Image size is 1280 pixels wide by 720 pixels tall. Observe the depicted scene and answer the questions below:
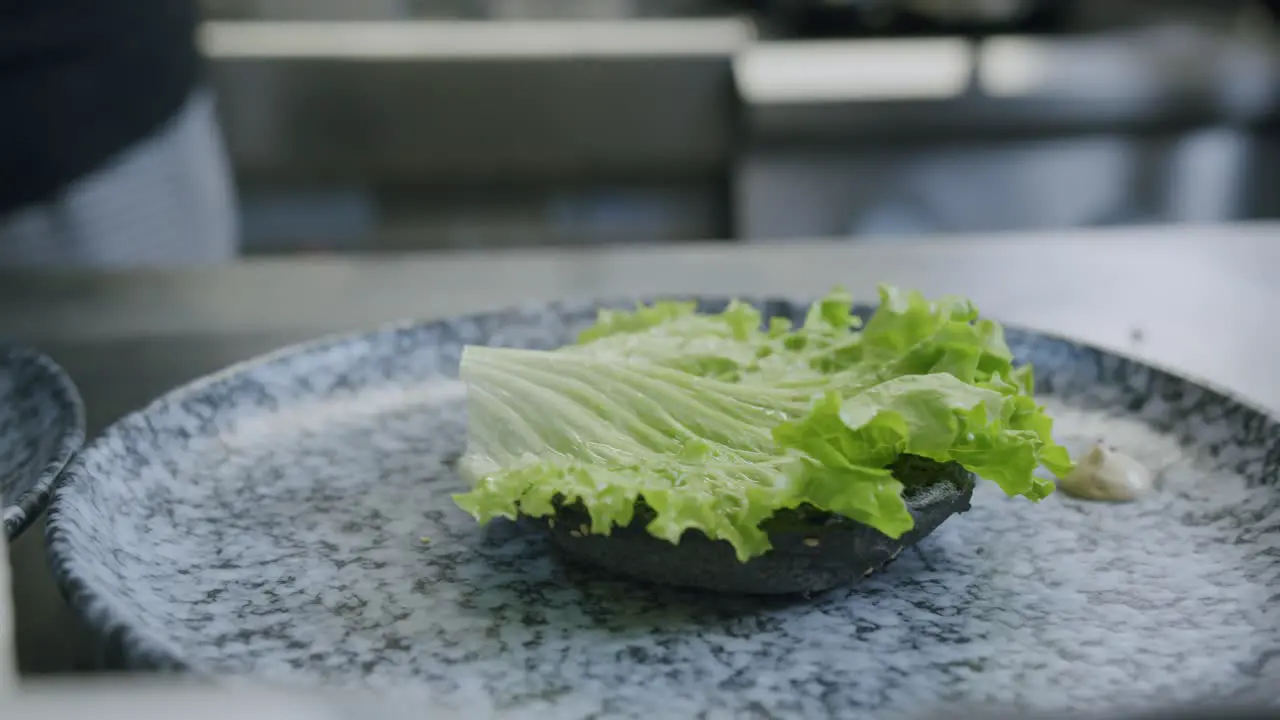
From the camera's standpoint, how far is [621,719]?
1.54 ft

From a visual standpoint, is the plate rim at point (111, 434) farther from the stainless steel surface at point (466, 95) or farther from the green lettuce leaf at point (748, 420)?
the stainless steel surface at point (466, 95)

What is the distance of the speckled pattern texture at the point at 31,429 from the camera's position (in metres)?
Result: 0.56

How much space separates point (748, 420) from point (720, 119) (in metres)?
2.13

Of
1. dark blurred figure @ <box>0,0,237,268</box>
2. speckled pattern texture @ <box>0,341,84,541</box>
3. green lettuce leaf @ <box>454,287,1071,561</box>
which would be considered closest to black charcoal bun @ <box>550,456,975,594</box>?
green lettuce leaf @ <box>454,287,1071,561</box>

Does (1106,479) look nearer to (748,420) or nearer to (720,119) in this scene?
(748,420)

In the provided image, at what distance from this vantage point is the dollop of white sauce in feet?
2.18

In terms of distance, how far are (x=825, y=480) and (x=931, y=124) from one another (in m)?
2.25

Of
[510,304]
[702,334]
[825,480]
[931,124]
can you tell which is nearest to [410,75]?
[931,124]

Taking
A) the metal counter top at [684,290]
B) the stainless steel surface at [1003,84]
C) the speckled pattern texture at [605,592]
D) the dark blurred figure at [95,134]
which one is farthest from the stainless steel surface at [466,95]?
the speckled pattern texture at [605,592]

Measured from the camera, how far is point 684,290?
113cm

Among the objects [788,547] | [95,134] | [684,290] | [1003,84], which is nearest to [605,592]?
[788,547]

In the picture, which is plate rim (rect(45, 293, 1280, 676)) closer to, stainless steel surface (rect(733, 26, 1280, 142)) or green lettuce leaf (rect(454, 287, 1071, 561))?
green lettuce leaf (rect(454, 287, 1071, 561))

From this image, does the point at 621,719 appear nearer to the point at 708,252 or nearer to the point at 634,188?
the point at 708,252

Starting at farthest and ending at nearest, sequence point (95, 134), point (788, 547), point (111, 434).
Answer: point (95, 134) → point (111, 434) → point (788, 547)
